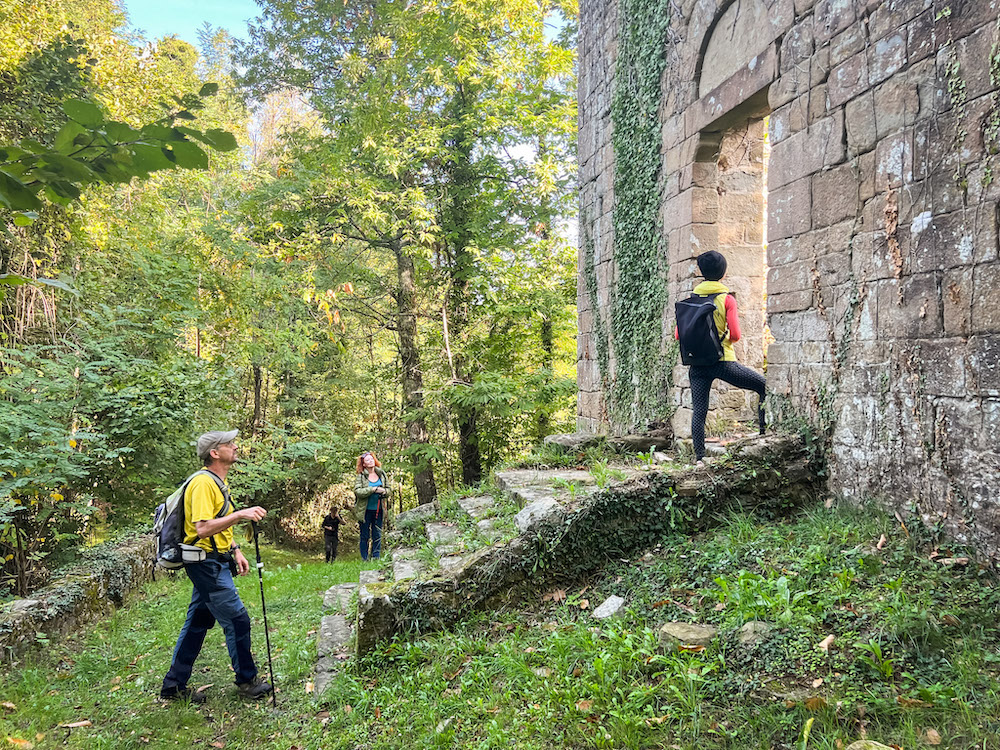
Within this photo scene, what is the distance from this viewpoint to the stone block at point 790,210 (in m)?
4.32

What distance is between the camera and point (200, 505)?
3.89 m

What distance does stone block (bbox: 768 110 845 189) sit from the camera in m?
4.05

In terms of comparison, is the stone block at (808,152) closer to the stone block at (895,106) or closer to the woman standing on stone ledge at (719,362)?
the stone block at (895,106)

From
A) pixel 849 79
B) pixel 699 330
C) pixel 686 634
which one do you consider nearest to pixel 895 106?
pixel 849 79

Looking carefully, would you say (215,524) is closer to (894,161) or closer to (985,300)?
(985,300)

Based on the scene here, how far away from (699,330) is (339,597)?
3.91 m

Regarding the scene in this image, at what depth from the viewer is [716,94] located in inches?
218

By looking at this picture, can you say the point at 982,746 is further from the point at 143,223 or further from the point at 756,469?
the point at 143,223

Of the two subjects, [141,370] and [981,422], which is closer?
[981,422]

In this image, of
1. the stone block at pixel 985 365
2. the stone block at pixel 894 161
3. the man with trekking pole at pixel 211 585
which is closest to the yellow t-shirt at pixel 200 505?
the man with trekking pole at pixel 211 585

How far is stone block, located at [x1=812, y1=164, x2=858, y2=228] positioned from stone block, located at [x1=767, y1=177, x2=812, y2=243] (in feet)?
0.21

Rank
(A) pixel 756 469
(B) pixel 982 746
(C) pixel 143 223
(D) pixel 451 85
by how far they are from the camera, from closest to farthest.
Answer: (B) pixel 982 746, (A) pixel 756 469, (C) pixel 143 223, (D) pixel 451 85

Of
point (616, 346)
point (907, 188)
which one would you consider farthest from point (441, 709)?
point (616, 346)

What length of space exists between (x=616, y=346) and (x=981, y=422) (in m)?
4.66
